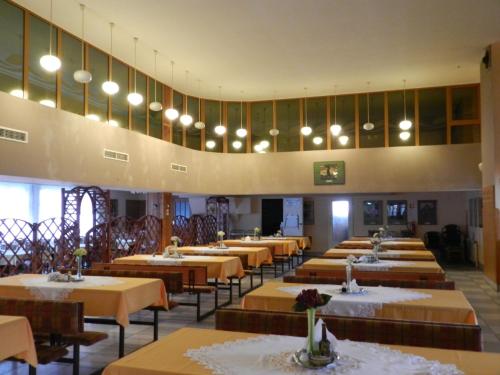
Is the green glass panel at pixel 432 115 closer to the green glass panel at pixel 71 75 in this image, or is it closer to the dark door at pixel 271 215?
the dark door at pixel 271 215

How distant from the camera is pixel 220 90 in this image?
1191 centimetres

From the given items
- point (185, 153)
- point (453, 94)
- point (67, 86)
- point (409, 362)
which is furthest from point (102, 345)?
point (453, 94)

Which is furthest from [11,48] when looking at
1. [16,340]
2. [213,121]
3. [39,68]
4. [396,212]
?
[396,212]

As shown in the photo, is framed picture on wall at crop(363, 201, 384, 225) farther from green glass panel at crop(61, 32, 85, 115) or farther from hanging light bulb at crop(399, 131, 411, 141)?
green glass panel at crop(61, 32, 85, 115)

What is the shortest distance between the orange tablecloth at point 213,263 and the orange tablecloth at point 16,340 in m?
3.60

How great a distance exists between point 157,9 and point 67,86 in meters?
2.15

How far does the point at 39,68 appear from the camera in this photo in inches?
288

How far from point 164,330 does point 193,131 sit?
7.38 metres

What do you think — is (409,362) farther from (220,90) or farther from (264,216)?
(264,216)

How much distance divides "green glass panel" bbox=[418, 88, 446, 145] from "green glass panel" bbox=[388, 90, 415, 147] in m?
0.21

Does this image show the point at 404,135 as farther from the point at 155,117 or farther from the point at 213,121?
the point at 155,117

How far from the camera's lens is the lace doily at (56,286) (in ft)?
14.8

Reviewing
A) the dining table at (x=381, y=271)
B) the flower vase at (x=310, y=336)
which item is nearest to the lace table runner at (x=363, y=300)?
the flower vase at (x=310, y=336)

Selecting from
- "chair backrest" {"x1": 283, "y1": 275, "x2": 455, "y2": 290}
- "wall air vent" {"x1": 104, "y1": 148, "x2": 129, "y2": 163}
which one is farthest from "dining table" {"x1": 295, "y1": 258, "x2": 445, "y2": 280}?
"wall air vent" {"x1": 104, "y1": 148, "x2": 129, "y2": 163}
